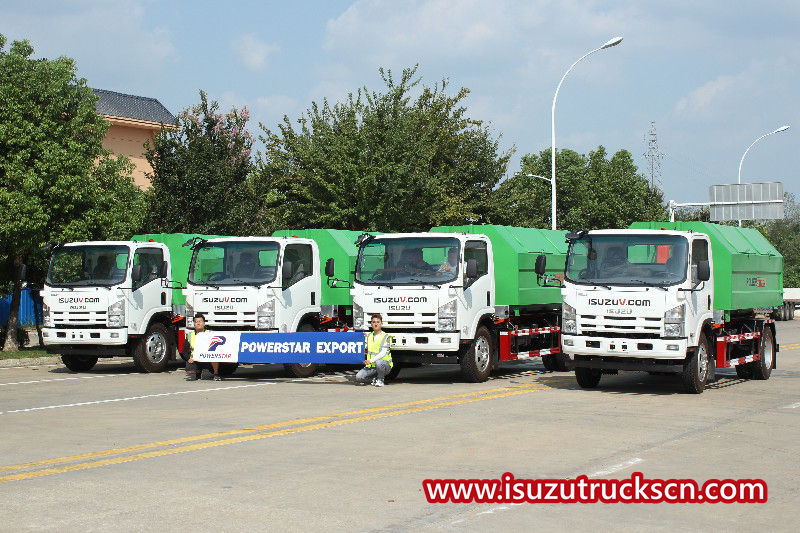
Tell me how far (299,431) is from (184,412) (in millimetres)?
2724

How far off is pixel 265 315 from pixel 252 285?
Answer: 2.07 ft

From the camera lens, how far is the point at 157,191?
30031mm

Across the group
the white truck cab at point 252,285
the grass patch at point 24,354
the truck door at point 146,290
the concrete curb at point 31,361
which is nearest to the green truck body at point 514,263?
the white truck cab at point 252,285

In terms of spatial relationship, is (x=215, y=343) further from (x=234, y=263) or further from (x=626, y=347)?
(x=626, y=347)

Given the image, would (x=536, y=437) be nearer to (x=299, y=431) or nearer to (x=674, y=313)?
(x=299, y=431)

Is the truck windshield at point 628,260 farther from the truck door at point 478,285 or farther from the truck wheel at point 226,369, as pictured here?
the truck wheel at point 226,369

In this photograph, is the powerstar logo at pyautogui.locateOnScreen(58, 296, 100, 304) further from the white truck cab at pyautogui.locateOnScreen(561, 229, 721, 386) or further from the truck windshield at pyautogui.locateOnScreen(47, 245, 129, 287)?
the white truck cab at pyautogui.locateOnScreen(561, 229, 721, 386)

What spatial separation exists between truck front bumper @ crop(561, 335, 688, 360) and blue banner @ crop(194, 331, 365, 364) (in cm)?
393

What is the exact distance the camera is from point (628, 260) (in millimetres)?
17234

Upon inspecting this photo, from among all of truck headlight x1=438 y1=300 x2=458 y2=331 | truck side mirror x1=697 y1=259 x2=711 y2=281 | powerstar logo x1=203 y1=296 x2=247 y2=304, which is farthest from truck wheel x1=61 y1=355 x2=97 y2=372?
truck side mirror x1=697 y1=259 x2=711 y2=281

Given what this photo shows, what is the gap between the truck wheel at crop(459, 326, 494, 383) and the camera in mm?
19062

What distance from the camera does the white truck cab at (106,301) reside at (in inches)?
849

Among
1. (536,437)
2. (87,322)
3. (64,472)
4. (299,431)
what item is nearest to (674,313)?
(536,437)

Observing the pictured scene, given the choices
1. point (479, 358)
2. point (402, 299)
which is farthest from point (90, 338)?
point (479, 358)
